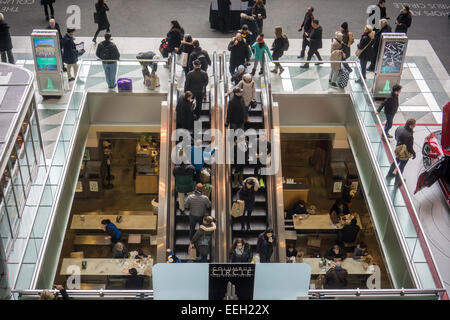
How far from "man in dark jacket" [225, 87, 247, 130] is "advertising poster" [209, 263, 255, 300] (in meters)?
5.65

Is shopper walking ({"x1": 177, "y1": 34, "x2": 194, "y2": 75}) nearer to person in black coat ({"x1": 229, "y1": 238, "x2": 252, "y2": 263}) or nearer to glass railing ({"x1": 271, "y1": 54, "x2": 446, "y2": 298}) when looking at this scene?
glass railing ({"x1": 271, "y1": 54, "x2": 446, "y2": 298})

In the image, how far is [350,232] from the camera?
19812 millimetres

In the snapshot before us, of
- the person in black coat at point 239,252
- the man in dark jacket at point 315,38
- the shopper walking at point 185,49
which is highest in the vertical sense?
the man in dark jacket at point 315,38

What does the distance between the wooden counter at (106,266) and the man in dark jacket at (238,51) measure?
19.0ft

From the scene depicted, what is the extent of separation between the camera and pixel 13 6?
23844mm

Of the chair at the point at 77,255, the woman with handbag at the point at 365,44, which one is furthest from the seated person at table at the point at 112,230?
the woman with handbag at the point at 365,44

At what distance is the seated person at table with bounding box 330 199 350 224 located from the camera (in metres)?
20.4

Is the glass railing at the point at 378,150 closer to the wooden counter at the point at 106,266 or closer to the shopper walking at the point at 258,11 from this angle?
the shopper walking at the point at 258,11

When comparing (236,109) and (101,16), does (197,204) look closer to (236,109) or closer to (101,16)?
(236,109)

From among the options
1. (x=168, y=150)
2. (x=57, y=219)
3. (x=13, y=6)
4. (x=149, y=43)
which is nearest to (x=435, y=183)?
(x=168, y=150)

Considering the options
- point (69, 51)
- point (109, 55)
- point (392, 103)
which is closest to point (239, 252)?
point (392, 103)

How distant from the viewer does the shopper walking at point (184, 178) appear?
576 inches

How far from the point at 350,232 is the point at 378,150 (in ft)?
14.1
